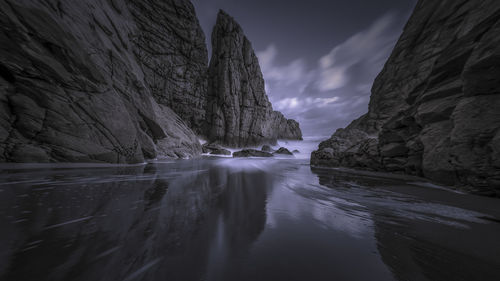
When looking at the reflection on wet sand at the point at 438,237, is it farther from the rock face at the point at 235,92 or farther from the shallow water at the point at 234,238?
the rock face at the point at 235,92

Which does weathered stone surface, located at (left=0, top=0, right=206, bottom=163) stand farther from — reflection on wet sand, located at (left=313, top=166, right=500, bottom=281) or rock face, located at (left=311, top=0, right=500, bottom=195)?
rock face, located at (left=311, top=0, right=500, bottom=195)

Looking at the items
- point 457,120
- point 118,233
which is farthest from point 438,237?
point 457,120

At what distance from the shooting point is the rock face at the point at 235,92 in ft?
115

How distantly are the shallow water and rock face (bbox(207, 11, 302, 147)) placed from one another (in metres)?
32.8

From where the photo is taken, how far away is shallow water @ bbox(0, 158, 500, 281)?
3.42ft

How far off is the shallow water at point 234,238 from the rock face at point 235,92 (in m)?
32.8

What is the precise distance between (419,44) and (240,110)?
2950 centimetres

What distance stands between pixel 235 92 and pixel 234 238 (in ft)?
121

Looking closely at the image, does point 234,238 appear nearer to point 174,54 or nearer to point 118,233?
point 118,233

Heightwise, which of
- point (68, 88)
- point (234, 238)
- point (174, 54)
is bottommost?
point (234, 238)

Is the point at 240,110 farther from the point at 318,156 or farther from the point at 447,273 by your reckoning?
the point at 447,273

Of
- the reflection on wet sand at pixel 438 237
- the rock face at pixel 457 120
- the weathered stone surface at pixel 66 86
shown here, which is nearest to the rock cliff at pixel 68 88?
the weathered stone surface at pixel 66 86

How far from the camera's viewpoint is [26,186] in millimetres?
2736

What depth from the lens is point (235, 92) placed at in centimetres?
3597
